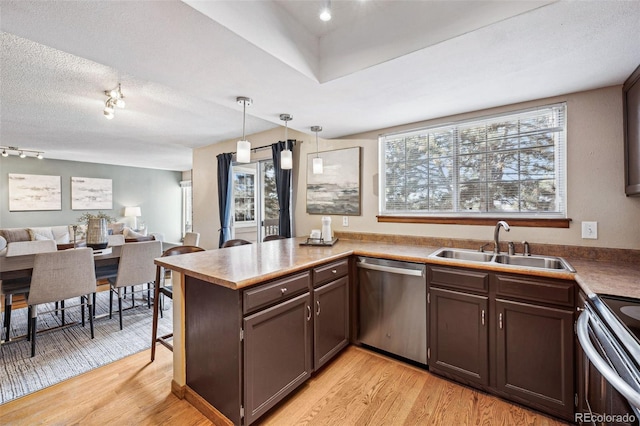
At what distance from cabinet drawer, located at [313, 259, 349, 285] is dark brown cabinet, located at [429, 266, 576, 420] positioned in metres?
0.69

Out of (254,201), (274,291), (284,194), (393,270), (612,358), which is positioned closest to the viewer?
(612,358)

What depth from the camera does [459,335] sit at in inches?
77.9

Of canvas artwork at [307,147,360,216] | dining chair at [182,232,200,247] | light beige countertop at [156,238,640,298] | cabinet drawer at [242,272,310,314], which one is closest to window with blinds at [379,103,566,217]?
canvas artwork at [307,147,360,216]

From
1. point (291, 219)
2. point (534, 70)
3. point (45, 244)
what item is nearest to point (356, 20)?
point (534, 70)

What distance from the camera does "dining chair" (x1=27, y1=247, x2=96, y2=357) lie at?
2414 millimetres

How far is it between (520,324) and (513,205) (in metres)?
1.04

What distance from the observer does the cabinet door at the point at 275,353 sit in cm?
154

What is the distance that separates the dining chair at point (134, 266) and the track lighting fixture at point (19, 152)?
4.54 meters

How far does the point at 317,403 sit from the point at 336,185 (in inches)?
86.5

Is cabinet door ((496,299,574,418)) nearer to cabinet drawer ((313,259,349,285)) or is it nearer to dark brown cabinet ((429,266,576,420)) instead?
dark brown cabinet ((429,266,576,420))

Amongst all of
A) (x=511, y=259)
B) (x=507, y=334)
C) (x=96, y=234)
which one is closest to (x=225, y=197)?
(x=96, y=234)

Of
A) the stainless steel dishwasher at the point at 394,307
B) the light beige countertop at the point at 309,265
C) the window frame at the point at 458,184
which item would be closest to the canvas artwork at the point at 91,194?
the light beige countertop at the point at 309,265

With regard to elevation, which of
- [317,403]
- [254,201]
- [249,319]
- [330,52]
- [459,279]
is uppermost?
[330,52]

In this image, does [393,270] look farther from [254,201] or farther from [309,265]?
[254,201]
